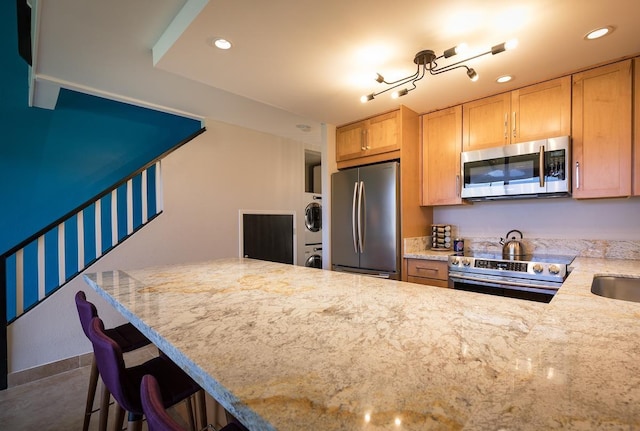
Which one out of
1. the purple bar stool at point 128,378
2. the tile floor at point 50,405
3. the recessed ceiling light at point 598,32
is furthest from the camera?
the tile floor at point 50,405

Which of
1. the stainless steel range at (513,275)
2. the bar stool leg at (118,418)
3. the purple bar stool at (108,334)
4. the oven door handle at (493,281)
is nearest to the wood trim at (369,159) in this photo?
the stainless steel range at (513,275)

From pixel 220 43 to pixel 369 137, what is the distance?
1.77 m

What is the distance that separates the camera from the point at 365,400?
530 millimetres

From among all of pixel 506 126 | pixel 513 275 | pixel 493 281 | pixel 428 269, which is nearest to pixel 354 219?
pixel 428 269

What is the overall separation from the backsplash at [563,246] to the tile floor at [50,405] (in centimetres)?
255

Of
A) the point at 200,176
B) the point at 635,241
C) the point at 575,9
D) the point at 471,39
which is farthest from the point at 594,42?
the point at 200,176

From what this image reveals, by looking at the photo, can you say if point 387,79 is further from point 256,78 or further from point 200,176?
point 200,176

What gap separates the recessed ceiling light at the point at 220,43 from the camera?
184 cm

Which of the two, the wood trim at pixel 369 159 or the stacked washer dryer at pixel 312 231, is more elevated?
the wood trim at pixel 369 159

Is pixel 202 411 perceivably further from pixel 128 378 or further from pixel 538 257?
pixel 538 257

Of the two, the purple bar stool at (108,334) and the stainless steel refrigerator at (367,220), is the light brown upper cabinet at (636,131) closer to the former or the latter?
the stainless steel refrigerator at (367,220)

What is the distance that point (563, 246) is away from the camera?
259 cm

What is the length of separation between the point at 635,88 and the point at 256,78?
273 cm

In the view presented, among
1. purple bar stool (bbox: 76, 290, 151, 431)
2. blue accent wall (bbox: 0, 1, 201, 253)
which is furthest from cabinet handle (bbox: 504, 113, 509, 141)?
blue accent wall (bbox: 0, 1, 201, 253)
